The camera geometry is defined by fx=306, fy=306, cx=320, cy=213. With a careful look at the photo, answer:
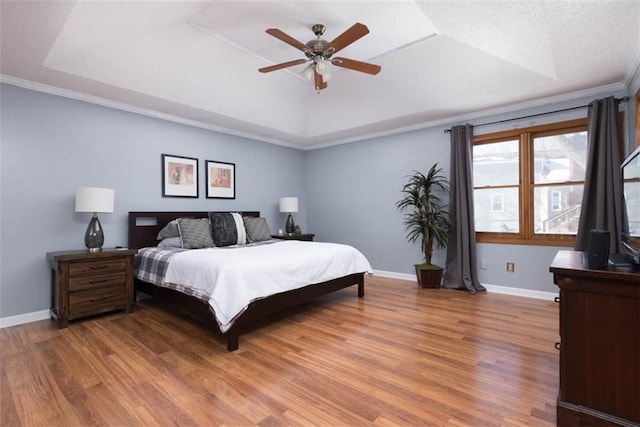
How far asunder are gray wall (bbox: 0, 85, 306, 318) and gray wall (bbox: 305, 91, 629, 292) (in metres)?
2.42

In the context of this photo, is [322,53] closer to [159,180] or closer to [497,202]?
[159,180]

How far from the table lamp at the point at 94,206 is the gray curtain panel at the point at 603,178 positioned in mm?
5011

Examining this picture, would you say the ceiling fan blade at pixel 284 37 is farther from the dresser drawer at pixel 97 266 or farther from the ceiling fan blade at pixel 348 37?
the dresser drawer at pixel 97 266

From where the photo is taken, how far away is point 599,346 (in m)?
1.45

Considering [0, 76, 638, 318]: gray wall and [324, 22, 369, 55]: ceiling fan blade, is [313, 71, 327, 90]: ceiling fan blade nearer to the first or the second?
[324, 22, 369, 55]: ceiling fan blade

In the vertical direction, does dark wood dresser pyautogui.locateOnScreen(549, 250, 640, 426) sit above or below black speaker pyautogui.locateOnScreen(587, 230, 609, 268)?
below

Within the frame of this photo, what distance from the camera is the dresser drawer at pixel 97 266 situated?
3002 mm

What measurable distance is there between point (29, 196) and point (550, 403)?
469 cm

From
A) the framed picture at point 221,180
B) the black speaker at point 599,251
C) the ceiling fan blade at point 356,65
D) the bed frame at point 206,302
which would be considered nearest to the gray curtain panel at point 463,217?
the bed frame at point 206,302

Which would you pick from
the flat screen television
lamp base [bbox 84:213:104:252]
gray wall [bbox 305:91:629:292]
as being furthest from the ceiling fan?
lamp base [bbox 84:213:104:252]

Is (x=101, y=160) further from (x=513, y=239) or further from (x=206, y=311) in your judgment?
(x=513, y=239)

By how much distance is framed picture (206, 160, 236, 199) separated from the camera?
185 inches

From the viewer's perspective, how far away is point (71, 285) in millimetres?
2984

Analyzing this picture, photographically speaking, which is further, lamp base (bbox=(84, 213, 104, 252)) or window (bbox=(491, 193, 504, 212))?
window (bbox=(491, 193, 504, 212))
